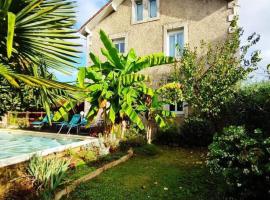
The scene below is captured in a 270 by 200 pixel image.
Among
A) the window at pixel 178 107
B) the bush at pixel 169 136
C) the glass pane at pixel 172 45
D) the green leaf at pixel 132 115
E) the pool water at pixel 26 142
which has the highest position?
the glass pane at pixel 172 45

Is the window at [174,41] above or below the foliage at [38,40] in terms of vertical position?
above

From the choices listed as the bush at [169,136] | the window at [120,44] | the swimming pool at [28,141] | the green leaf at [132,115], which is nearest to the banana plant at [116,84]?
the green leaf at [132,115]

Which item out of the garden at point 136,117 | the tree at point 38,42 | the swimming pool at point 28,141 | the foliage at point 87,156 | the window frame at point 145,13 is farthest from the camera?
the window frame at point 145,13

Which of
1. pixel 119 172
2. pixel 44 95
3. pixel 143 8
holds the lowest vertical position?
pixel 119 172

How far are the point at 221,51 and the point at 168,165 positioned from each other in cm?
646

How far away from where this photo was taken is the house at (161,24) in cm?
1316

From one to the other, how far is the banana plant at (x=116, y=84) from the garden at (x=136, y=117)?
4cm

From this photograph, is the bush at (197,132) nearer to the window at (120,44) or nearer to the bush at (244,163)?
the bush at (244,163)

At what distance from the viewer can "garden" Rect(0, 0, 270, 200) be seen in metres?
3.32

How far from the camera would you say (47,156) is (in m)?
7.23

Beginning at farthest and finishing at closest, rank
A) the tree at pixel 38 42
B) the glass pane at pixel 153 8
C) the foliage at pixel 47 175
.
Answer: the glass pane at pixel 153 8
the foliage at pixel 47 175
the tree at pixel 38 42

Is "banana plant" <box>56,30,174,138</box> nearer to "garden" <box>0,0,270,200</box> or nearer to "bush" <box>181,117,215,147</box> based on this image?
"garden" <box>0,0,270,200</box>

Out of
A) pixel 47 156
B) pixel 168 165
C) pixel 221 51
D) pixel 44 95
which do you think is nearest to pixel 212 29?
pixel 221 51

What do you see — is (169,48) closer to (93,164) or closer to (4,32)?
(93,164)
